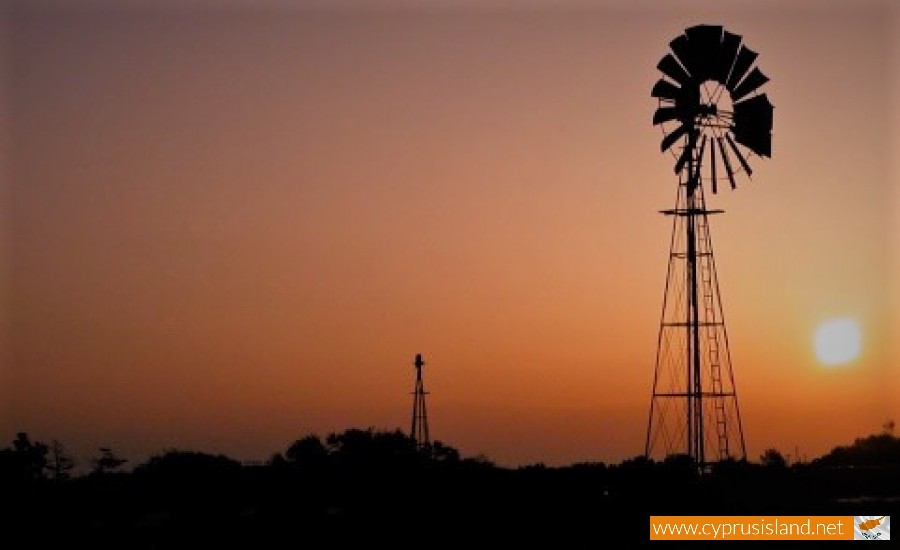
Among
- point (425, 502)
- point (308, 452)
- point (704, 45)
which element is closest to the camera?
point (425, 502)

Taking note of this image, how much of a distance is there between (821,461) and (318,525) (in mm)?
25709

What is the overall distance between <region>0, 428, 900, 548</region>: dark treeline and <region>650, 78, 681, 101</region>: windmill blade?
9.03m

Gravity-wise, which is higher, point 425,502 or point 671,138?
point 671,138

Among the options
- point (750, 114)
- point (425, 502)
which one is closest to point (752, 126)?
point (750, 114)

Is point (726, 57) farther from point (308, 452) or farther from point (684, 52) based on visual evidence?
point (308, 452)

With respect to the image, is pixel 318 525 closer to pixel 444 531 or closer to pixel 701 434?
pixel 444 531

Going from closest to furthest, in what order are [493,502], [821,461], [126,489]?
[493,502]
[126,489]
[821,461]

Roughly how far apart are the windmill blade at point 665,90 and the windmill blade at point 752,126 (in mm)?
1598

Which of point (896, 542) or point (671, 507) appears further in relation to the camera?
point (671, 507)

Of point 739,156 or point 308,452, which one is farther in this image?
point 308,452

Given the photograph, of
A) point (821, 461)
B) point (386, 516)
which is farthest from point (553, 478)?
point (821, 461)

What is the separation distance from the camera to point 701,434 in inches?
1704

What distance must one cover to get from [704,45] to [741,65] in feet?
3.45

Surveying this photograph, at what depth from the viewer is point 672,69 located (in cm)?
4469
